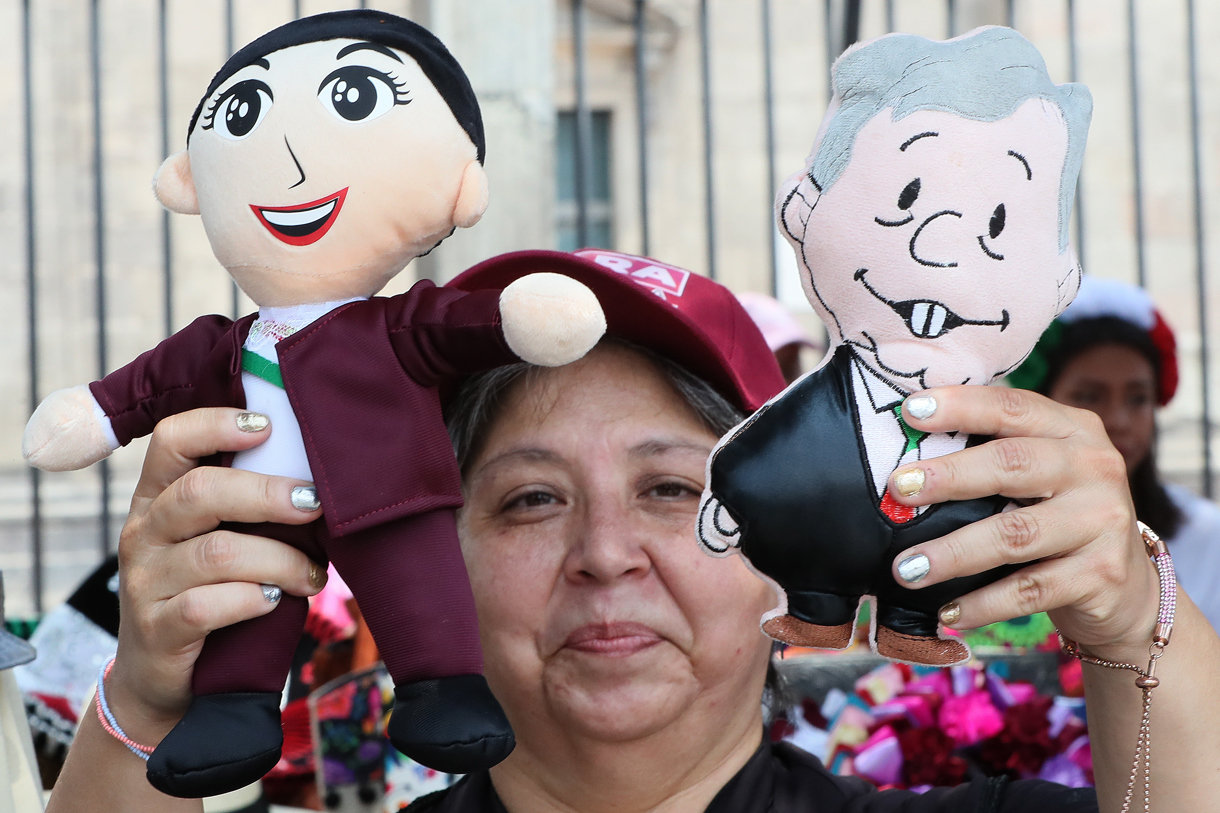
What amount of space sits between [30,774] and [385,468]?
0.74 meters

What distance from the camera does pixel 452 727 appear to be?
2.97 feet

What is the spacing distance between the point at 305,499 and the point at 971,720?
1.27 m

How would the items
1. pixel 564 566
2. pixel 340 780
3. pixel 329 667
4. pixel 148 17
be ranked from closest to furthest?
pixel 564 566, pixel 340 780, pixel 329 667, pixel 148 17

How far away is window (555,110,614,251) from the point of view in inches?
260

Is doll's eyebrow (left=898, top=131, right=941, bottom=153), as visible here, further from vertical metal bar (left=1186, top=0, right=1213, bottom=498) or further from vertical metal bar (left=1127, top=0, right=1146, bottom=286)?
vertical metal bar (left=1186, top=0, right=1213, bottom=498)

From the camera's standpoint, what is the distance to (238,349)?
1014 millimetres

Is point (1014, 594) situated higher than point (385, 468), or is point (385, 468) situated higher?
point (385, 468)

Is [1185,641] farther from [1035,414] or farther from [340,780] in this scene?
[340,780]

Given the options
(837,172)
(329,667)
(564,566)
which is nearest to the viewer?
(837,172)

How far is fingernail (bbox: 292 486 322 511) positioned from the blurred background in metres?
2.09

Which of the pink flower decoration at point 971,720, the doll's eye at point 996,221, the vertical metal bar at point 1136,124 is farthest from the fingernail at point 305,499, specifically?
the vertical metal bar at point 1136,124

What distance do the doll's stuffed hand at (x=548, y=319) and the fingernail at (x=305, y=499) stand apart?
8.3 inches

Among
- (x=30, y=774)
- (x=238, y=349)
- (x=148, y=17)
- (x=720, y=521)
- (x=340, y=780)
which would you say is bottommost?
(x=340, y=780)

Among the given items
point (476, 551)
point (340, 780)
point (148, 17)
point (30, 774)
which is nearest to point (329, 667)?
point (340, 780)
